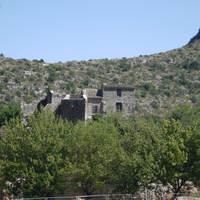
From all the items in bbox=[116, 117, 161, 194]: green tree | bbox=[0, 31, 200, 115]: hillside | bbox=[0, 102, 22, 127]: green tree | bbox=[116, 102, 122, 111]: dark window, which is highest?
bbox=[0, 31, 200, 115]: hillside

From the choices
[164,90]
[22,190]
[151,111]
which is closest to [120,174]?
[22,190]

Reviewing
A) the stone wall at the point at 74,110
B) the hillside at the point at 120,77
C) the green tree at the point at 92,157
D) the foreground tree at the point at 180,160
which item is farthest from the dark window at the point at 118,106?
the foreground tree at the point at 180,160

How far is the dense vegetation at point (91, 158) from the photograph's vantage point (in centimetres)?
3781

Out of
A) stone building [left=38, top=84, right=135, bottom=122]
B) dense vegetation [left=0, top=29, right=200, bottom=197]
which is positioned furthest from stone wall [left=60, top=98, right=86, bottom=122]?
dense vegetation [left=0, top=29, right=200, bottom=197]

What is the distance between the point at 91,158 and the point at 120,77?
70.3 metres

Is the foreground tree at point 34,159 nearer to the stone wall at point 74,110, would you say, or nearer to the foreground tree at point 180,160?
the foreground tree at point 180,160

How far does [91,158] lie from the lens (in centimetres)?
4041

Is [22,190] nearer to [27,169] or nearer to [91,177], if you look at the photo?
[27,169]

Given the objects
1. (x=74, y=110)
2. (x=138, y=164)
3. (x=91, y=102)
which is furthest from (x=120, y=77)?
(x=138, y=164)

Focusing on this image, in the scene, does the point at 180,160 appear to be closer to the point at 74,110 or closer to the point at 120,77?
the point at 74,110

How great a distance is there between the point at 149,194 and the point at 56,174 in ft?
23.0

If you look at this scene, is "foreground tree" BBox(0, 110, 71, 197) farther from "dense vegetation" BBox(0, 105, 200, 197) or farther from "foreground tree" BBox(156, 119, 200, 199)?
"foreground tree" BBox(156, 119, 200, 199)

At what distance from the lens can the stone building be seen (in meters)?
70.1

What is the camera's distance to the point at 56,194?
3950 centimetres
